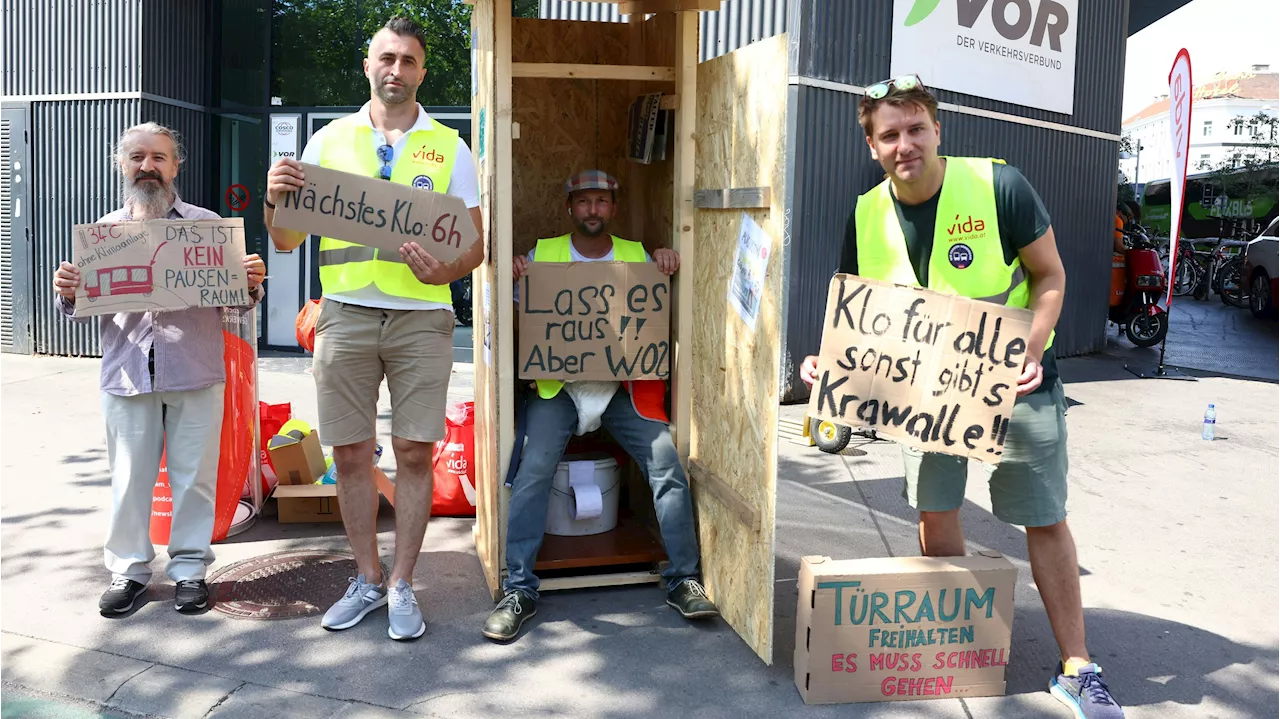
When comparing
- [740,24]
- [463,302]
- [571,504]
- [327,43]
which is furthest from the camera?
[327,43]

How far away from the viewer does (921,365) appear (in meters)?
3.21

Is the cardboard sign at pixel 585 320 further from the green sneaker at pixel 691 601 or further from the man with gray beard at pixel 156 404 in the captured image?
the man with gray beard at pixel 156 404

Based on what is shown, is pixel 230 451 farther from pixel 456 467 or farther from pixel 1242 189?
pixel 1242 189

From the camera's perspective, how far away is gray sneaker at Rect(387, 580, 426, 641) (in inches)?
153

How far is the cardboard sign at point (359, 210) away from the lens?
363cm

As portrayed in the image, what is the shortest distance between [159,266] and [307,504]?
5.52 feet

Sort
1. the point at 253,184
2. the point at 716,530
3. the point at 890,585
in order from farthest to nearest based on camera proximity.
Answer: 1. the point at 253,184
2. the point at 716,530
3. the point at 890,585

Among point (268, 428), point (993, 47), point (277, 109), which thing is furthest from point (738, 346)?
point (277, 109)

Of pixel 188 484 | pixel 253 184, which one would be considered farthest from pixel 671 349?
pixel 253 184

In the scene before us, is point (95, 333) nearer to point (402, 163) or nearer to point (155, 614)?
point (155, 614)

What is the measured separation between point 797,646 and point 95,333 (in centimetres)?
889

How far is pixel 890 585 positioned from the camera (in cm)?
342

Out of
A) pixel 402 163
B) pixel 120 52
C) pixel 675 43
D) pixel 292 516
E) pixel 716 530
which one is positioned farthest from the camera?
pixel 120 52

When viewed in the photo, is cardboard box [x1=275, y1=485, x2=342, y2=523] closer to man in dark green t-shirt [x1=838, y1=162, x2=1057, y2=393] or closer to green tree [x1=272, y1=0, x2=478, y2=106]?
man in dark green t-shirt [x1=838, y1=162, x2=1057, y2=393]
